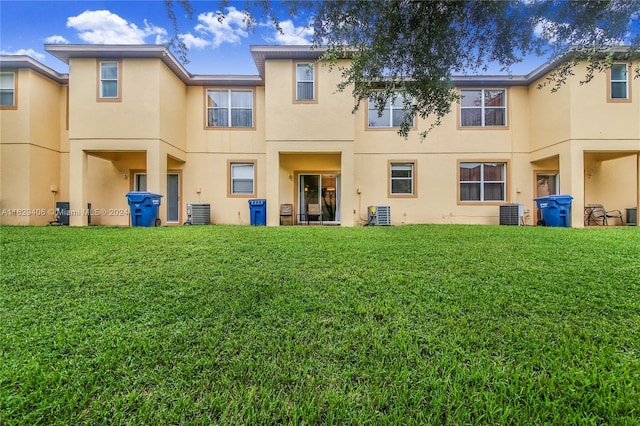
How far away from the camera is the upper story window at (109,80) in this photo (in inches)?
413

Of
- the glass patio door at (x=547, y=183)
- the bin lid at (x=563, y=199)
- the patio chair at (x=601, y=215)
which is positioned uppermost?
the glass patio door at (x=547, y=183)

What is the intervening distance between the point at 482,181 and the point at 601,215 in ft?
15.9

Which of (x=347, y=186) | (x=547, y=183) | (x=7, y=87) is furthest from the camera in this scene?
(x=547, y=183)

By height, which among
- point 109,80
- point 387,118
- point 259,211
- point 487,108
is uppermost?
point 109,80

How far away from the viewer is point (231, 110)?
487 inches

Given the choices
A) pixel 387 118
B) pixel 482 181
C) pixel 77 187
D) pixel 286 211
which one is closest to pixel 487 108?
pixel 482 181

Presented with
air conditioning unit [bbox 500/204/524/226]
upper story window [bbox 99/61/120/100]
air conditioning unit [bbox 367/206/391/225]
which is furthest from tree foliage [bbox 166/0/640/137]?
upper story window [bbox 99/61/120/100]

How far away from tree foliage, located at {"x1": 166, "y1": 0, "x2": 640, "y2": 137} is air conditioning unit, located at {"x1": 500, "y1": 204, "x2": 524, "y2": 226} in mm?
6788

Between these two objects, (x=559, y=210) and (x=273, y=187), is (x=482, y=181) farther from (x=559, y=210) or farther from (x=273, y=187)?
(x=273, y=187)

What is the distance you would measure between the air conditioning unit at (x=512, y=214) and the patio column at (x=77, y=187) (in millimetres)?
15690

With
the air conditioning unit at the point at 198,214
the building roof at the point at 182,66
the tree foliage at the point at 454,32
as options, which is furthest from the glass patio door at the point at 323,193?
the tree foliage at the point at 454,32

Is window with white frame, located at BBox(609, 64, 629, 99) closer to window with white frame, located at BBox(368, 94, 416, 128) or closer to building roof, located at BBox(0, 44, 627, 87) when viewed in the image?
building roof, located at BBox(0, 44, 627, 87)

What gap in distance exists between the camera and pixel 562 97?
1047cm

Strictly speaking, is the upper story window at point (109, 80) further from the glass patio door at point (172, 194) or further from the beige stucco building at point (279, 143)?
the glass patio door at point (172, 194)
